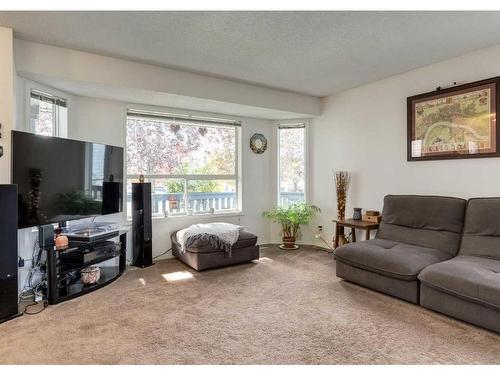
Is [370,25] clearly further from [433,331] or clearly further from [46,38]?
[46,38]

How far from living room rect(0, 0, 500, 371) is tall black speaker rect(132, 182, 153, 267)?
2cm

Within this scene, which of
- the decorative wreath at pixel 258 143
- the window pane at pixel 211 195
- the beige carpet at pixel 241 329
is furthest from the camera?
the decorative wreath at pixel 258 143

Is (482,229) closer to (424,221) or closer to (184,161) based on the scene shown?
(424,221)

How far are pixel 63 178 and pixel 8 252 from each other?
2.71 ft

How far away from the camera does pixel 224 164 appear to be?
187 inches

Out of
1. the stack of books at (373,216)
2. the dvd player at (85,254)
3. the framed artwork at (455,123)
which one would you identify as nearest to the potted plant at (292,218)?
the stack of books at (373,216)

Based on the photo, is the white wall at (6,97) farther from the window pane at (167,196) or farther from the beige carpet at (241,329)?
the window pane at (167,196)

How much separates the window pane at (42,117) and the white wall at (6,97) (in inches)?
23.7

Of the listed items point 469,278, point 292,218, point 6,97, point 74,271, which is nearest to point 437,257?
point 469,278

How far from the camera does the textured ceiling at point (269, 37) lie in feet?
7.80

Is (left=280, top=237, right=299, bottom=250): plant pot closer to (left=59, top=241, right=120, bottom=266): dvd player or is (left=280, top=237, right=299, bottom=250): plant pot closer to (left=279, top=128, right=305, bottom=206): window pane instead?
(left=279, top=128, right=305, bottom=206): window pane

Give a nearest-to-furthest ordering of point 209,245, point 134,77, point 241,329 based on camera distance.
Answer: point 241,329
point 134,77
point 209,245

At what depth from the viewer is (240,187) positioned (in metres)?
4.84

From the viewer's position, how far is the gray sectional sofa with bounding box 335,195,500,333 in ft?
7.11
